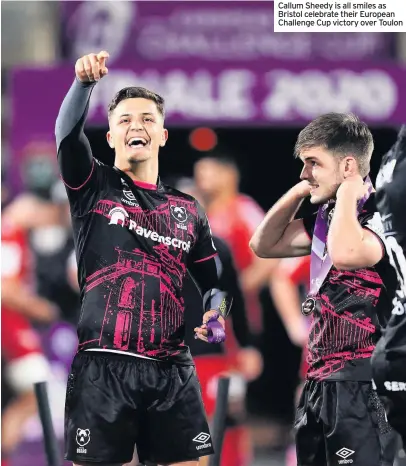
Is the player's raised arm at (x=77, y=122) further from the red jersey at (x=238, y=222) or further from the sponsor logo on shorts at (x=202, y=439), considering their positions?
the red jersey at (x=238, y=222)

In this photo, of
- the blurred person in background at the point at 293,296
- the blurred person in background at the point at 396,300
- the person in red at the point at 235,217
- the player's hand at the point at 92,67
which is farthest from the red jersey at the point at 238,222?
the blurred person in background at the point at 396,300

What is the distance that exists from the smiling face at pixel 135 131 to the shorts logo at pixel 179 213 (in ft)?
0.83

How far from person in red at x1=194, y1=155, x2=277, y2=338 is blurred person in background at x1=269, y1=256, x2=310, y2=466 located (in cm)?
10

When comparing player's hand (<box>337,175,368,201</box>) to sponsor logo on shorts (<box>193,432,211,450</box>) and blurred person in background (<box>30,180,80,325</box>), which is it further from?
blurred person in background (<box>30,180,80,325</box>)

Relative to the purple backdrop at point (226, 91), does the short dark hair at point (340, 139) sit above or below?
below

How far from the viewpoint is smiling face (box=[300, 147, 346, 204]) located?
3.89m

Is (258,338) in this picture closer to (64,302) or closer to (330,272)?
(64,302)

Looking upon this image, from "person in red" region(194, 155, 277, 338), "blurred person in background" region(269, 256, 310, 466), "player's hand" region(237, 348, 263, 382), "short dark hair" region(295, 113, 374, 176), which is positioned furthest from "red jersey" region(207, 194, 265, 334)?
"short dark hair" region(295, 113, 374, 176)

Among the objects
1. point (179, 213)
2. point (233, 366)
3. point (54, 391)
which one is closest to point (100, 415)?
point (179, 213)

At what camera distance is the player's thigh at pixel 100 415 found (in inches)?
152

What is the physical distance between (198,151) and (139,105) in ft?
7.84

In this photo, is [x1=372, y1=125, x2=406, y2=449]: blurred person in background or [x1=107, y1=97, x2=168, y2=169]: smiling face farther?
[x1=107, y1=97, x2=168, y2=169]: smiling face

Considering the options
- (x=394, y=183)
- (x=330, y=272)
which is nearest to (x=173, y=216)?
(x=330, y=272)

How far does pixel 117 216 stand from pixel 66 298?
2.78 meters
